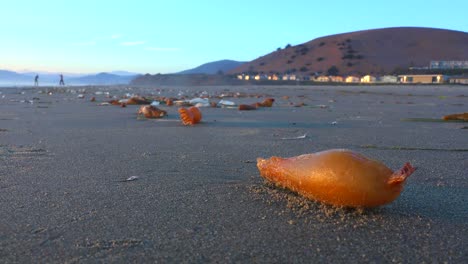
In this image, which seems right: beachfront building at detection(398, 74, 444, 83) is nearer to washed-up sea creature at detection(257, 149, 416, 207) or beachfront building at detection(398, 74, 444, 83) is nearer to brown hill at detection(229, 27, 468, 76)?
brown hill at detection(229, 27, 468, 76)

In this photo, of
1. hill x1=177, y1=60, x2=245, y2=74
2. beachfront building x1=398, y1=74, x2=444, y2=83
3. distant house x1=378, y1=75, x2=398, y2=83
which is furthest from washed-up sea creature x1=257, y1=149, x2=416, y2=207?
hill x1=177, y1=60, x2=245, y2=74

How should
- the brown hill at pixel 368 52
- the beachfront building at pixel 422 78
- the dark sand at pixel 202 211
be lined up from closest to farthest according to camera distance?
the dark sand at pixel 202 211
the beachfront building at pixel 422 78
the brown hill at pixel 368 52

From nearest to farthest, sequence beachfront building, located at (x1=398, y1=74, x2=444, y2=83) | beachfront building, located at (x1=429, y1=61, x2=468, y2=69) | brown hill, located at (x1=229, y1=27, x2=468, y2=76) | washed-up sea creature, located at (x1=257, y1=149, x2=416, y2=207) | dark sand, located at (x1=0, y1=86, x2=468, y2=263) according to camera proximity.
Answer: dark sand, located at (x1=0, y1=86, x2=468, y2=263) → washed-up sea creature, located at (x1=257, y1=149, x2=416, y2=207) → beachfront building, located at (x1=398, y1=74, x2=444, y2=83) → beachfront building, located at (x1=429, y1=61, x2=468, y2=69) → brown hill, located at (x1=229, y1=27, x2=468, y2=76)

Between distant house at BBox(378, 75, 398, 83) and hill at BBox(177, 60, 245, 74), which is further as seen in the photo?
hill at BBox(177, 60, 245, 74)

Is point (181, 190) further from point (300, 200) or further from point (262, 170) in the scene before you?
point (300, 200)

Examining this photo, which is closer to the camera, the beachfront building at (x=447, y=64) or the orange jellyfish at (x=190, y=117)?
the orange jellyfish at (x=190, y=117)

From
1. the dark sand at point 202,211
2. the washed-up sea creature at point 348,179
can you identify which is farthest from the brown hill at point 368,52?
the washed-up sea creature at point 348,179

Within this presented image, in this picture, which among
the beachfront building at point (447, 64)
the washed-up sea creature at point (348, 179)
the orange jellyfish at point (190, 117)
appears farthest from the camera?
the beachfront building at point (447, 64)

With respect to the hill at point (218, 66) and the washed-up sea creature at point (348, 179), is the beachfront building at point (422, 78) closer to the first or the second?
the washed-up sea creature at point (348, 179)
